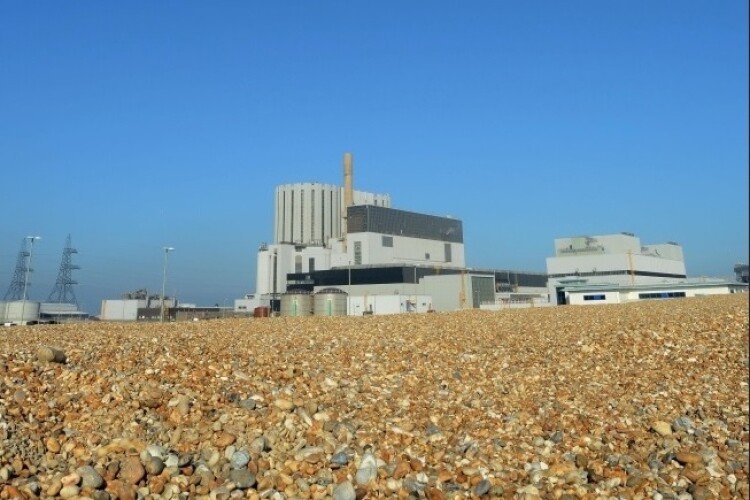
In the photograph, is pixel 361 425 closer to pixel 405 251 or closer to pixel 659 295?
pixel 659 295

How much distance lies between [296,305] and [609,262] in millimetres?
59292

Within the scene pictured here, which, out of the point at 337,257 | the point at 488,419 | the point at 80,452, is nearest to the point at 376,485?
the point at 488,419

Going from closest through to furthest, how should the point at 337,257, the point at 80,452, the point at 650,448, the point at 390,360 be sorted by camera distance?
the point at 80,452, the point at 650,448, the point at 390,360, the point at 337,257

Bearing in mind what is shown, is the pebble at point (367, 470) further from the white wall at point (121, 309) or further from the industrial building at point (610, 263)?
the white wall at point (121, 309)

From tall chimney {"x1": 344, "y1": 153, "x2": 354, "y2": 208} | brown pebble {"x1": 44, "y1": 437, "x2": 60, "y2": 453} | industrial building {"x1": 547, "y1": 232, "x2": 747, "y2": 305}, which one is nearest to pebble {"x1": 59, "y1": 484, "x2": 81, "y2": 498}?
brown pebble {"x1": 44, "y1": 437, "x2": 60, "y2": 453}

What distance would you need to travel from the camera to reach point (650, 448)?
799 cm

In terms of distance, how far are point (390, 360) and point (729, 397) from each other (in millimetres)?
6246

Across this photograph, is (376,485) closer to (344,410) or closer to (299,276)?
(344,410)

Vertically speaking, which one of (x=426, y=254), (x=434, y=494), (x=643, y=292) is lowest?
(x=434, y=494)

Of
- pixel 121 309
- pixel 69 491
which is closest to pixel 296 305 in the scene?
pixel 121 309

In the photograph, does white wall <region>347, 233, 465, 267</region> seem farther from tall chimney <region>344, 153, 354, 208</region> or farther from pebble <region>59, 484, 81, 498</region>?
pebble <region>59, 484, 81, 498</region>

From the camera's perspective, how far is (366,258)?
9056 centimetres

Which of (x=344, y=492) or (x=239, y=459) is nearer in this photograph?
(x=344, y=492)

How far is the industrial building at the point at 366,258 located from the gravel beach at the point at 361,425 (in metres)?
53.1
